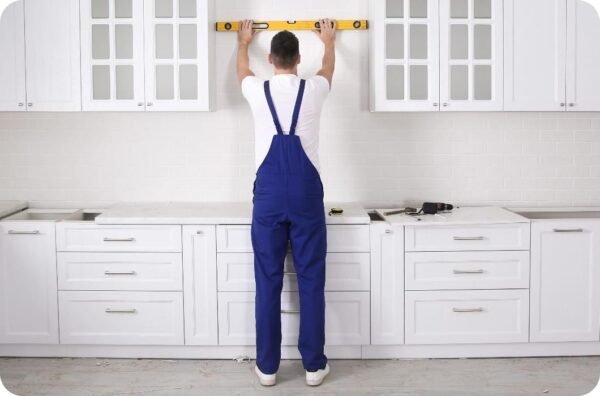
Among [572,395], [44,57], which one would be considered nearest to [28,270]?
[44,57]

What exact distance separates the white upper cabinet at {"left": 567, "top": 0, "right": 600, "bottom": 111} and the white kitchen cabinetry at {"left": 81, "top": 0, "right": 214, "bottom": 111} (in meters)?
1.96

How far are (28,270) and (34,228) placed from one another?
22 cm

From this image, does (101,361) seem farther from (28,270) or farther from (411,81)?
(411,81)

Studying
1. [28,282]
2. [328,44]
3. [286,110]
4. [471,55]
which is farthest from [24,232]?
[471,55]

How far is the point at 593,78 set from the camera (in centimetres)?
409

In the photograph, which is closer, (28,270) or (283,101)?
(283,101)

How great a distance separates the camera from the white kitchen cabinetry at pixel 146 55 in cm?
402

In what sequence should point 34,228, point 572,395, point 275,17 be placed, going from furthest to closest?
point 275,17 < point 34,228 < point 572,395

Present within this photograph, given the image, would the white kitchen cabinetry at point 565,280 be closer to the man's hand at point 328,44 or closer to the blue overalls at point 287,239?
the blue overalls at point 287,239

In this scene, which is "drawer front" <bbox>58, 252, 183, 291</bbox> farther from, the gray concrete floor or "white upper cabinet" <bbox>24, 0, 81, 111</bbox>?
"white upper cabinet" <bbox>24, 0, 81, 111</bbox>

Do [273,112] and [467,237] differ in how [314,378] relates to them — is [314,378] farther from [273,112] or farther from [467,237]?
[273,112]

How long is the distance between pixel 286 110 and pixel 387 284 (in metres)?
1.05

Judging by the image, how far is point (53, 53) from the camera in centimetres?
406

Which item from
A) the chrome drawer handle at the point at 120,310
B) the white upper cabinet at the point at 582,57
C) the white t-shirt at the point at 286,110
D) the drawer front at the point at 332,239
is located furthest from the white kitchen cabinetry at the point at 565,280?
the chrome drawer handle at the point at 120,310
